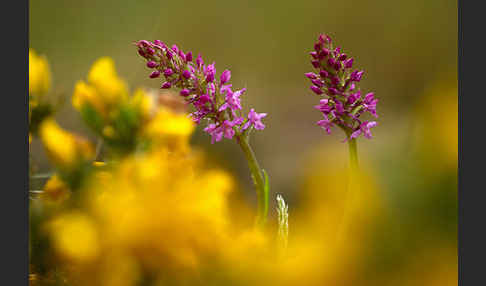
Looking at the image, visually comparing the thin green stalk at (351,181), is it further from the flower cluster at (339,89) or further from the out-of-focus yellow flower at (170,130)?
the out-of-focus yellow flower at (170,130)

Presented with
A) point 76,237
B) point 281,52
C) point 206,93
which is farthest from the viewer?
point 281,52

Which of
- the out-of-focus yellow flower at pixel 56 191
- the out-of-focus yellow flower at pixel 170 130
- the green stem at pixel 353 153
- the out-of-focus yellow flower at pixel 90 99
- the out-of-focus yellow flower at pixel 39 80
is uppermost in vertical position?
the out-of-focus yellow flower at pixel 39 80

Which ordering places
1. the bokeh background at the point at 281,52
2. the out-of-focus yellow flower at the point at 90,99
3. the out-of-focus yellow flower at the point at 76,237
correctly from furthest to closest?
the bokeh background at the point at 281,52 < the out-of-focus yellow flower at the point at 90,99 < the out-of-focus yellow flower at the point at 76,237

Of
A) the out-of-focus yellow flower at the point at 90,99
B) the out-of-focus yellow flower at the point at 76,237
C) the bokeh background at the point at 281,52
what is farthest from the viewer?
the bokeh background at the point at 281,52

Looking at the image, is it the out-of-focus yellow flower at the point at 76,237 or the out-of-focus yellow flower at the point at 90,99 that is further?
the out-of-focus yellow flower at the point at 90,99

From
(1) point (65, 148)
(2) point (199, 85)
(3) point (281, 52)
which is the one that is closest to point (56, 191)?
(1) point (65, 148)

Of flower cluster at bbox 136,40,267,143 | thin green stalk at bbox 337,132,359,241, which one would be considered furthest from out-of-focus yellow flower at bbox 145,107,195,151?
thin green stalk at bbox 337,132,359,241

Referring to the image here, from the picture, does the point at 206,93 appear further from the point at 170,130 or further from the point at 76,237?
the point at 76,237

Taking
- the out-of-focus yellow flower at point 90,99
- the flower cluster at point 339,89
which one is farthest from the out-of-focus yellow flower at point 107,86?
the flower cluster at point 339,89
